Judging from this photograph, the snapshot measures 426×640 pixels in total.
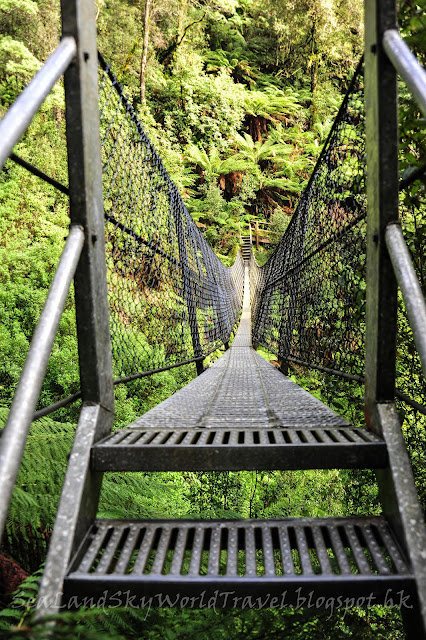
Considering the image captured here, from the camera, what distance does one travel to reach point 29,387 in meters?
0.64

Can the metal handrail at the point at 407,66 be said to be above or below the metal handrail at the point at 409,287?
above

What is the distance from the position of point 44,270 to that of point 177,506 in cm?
379

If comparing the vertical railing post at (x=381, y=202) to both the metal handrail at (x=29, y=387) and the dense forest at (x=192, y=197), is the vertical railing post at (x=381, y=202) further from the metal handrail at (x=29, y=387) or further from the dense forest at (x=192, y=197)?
the metal handrail at (x=29, y=387)

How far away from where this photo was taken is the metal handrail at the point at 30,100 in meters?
0.63

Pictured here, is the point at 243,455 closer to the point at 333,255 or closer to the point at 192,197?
the point at 333,255

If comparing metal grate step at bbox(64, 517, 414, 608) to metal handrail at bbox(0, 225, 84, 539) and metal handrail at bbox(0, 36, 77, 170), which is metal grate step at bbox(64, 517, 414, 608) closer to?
metal handrail at bbox(0, 225, 84, 539)

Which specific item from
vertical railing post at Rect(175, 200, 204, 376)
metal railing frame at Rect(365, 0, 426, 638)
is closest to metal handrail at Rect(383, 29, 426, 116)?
metal railing frame at Rect(365, 0, 426, 638)

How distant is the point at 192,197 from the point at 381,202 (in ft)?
45.9

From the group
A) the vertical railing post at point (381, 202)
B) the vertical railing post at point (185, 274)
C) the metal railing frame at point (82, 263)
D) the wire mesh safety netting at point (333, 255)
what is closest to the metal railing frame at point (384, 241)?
the vertical railing post at point (381, 202)

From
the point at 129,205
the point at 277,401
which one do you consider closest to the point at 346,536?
the point at 277,401

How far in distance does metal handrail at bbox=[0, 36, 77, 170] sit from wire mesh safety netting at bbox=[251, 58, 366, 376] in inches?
29.6

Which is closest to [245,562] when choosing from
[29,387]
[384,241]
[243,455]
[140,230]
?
[243,455]

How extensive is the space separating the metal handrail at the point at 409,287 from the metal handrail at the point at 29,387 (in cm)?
52

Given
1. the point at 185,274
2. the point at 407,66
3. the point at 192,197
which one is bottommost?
the point at 185,274
